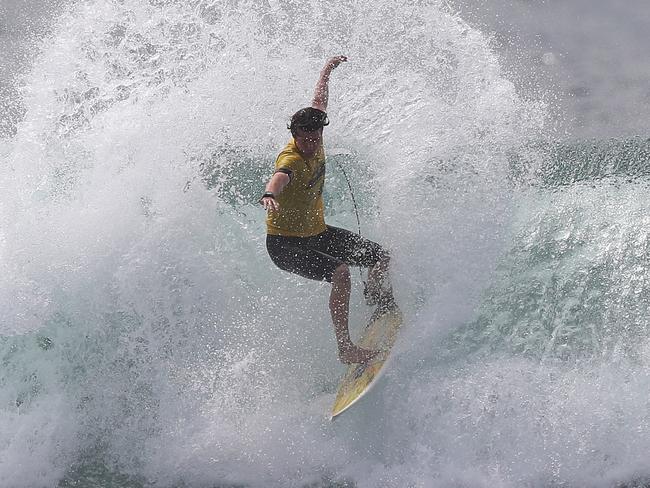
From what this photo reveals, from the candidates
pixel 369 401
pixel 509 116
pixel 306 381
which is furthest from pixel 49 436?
pixel 509 116

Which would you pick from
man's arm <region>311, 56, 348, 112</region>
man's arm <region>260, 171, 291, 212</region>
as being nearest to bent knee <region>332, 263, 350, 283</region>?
man's arm <region>260, 171, 291, 212</region>

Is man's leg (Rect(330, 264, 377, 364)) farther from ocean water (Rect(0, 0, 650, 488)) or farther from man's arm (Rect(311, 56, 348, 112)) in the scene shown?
man's arm (Rect(311, 56, 348, 112))

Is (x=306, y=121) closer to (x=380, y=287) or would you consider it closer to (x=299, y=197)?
(x=299, y=197)

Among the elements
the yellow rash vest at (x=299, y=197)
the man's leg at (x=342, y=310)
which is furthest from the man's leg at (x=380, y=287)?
the yellow rash vest at (x=299, y=197)

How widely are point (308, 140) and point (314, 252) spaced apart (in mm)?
774

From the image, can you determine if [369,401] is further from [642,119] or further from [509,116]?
[642,119]

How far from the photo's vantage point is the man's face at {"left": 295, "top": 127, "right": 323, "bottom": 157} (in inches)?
187

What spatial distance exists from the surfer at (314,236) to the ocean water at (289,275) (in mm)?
496

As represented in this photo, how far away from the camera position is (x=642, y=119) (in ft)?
30.8

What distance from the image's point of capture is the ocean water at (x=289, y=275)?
17.2 ft

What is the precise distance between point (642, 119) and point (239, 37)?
493 centimetres

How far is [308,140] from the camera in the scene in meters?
4.77

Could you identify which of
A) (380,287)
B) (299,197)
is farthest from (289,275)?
(299,197)

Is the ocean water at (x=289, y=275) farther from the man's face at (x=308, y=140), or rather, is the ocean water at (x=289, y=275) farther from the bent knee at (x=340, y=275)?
the man's face at (x=308, y=140)
